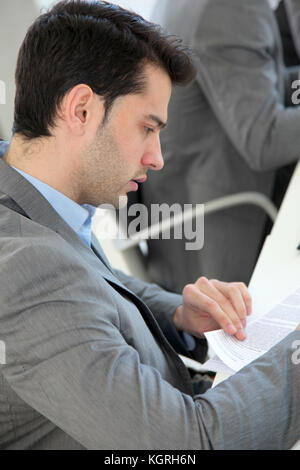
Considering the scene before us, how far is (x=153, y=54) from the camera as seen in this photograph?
0.81 metres

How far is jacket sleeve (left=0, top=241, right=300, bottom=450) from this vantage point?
1.75 feet

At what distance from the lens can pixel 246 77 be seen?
1.35 m

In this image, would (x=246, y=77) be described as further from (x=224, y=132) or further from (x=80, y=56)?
(x=80, y=56)

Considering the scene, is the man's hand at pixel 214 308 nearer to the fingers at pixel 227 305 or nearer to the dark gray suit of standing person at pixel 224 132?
the fingers at pixel 227 305

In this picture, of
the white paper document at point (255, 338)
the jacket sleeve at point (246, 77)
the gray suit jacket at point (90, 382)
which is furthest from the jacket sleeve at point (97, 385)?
the jacket sleeve at point (246, 77)

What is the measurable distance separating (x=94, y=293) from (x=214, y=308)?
0.92 feet

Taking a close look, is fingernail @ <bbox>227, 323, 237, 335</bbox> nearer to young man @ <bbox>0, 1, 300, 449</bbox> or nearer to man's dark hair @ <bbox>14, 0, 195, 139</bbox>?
young man @ <bbox>0, 1, 300, 449</bbox>

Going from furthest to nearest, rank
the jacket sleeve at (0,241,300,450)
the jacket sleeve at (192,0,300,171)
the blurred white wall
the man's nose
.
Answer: the blurred white wall, the jacket sleeve at (192,0,300,171), the man's nose, the jacket sleeve at (0,241,300,450)

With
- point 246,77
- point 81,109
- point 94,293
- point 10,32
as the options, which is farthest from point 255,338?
point 10,32

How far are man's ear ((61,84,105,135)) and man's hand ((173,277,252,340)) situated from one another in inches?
13.2

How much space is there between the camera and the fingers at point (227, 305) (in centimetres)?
77

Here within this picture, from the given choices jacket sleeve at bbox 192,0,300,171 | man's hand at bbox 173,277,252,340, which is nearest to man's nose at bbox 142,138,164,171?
man's hand at bbox 173,277,252,340
